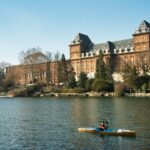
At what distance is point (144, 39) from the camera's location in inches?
5428

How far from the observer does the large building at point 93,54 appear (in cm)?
13850

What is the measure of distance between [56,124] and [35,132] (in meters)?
6.01

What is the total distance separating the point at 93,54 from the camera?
6088 inches

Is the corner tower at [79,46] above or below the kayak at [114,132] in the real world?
above

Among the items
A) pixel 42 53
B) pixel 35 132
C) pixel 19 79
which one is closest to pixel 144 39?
pixel 42 53

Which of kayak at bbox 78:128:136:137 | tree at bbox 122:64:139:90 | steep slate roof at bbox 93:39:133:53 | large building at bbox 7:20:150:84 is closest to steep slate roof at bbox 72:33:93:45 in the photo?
large building at bbox 7:20:150:84

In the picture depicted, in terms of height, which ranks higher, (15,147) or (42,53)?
(42,53)

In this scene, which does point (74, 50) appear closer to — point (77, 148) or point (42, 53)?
point (42, 53)

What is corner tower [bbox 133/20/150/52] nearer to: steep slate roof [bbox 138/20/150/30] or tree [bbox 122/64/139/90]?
steep slate roof [bbox 138/20/150/30]

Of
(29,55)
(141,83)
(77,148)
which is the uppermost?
(29,55)

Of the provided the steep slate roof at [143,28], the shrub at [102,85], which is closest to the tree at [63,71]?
the shrub at [102,85]

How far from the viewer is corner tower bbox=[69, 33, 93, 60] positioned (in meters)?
158

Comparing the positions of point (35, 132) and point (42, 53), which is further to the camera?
point (42, 53)

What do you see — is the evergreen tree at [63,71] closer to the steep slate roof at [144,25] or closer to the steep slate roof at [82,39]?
the steep slate roof at [82,39]
